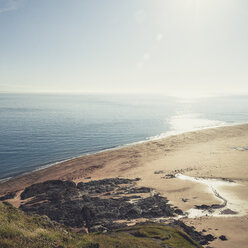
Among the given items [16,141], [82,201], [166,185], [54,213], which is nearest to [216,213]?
[166,185]

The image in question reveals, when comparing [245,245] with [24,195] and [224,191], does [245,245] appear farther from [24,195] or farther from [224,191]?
[24,195]

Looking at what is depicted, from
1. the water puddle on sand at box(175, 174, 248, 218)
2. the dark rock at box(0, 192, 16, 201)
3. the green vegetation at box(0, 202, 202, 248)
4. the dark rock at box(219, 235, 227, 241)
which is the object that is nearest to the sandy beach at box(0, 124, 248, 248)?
the water puddle on sand at box(175, 174, 248, 218)

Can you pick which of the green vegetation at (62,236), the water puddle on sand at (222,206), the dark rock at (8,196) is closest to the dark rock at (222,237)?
the water puddle on sand at (222,206)

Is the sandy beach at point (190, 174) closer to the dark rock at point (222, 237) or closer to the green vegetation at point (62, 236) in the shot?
the dark rock at point (222, 237)

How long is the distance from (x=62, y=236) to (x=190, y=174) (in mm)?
37852

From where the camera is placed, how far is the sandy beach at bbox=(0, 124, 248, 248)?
27812mm

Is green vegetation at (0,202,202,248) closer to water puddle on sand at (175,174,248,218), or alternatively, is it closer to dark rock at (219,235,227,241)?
dark rock at (219,235,227,241)

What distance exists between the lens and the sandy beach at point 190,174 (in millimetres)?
27812

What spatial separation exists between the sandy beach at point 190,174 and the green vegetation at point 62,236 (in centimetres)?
760

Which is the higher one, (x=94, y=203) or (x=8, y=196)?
(x=94, y=203)

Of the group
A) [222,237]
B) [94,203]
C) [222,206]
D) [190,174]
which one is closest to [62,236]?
[94,203]

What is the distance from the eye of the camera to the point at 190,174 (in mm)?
46406

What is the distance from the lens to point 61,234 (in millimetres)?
14750

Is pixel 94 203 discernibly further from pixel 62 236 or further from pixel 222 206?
pixel 222 206
